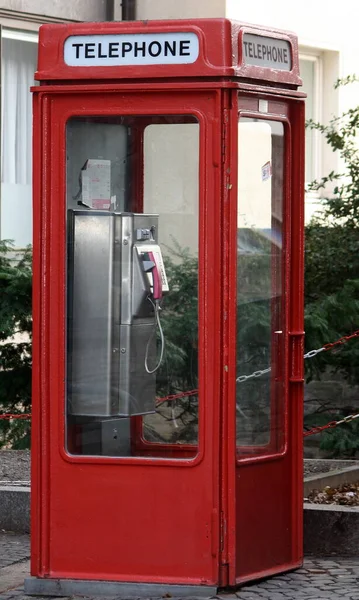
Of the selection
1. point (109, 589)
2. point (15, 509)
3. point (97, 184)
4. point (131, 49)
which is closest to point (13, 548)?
point (15, 509)

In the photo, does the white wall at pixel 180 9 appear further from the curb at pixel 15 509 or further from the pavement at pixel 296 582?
the pavement at pixel 296 582

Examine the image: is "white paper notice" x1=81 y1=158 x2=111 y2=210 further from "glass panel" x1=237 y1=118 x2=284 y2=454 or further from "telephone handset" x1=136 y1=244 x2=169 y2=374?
"glass panel" x1=237 y1=118 x2=284 y2=454

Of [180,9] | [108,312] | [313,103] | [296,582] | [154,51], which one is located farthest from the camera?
[313,103]

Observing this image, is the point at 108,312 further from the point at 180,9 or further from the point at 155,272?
the point at 180,9

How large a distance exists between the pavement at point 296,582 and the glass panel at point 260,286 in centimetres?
61

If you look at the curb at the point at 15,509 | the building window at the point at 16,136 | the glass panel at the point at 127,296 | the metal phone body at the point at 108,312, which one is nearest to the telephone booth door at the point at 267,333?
the glass panel at the point at 127,296

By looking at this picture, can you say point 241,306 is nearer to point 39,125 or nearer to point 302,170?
point 302,170

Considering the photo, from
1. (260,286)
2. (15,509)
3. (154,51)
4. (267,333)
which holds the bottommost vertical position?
(15,509)

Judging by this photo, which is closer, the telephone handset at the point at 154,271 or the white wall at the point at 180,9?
the telephone handset at the point at 154,271

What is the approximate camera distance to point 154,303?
19.0ft

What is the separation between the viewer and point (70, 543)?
577 centimetres

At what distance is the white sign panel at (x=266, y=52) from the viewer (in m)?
5.64

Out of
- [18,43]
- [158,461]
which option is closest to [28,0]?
[18,43]

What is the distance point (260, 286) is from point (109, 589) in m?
1.53
